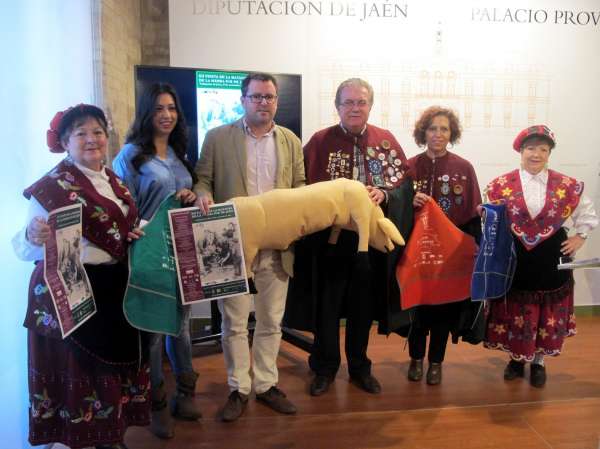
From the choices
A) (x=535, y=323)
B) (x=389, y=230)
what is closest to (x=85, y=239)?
(x=389, y=230)

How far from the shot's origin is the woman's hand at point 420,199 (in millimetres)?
2547

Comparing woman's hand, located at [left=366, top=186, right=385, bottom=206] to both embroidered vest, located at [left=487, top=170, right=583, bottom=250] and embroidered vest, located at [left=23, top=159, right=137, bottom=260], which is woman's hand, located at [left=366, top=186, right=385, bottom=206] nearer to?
embroidered vest, located at [left=487, top=170, right=583, bottom=250]

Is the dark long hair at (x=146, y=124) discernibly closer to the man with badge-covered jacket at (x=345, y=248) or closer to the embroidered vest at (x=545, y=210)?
the man with badge-covered jacket at (x=345, y=248)

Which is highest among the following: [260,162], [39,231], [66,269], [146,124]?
[146,124]

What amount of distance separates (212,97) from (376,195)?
1.40 meters

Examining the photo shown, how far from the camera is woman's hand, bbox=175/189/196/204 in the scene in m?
2.10

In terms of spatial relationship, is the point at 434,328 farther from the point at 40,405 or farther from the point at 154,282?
the point at 40,405

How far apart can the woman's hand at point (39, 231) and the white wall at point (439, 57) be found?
2301 mm

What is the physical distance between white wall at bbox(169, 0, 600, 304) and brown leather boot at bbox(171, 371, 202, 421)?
6.77ft

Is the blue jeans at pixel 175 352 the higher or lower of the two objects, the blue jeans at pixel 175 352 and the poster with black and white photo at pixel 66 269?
the lower

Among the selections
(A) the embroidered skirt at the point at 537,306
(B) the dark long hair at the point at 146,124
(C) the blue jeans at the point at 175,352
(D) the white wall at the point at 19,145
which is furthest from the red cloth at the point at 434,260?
(D) the white wall at the point at 19,145

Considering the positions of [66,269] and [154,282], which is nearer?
[66,269]

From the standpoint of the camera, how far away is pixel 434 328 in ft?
9.09

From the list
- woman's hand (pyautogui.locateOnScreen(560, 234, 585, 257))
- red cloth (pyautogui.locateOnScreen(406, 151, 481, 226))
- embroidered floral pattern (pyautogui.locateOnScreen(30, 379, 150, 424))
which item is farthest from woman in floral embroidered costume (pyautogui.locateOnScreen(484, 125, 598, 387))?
embroidered floral pattern (pyautogui.locateOnScreen(30, 379, 150, 424))
